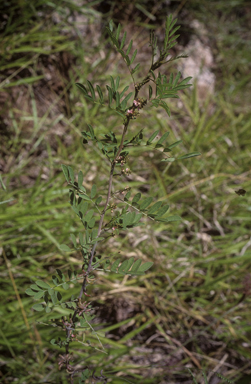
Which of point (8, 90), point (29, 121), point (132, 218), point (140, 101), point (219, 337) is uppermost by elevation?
point (140, 101)

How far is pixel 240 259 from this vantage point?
1.39 metres

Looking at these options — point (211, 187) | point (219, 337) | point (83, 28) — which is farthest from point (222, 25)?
point (219, 337)

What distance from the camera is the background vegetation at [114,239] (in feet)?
3.75

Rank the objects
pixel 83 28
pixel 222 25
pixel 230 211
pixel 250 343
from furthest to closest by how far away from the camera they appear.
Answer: pixel 222 25 → pixel 83 28 → pixel 230 211 → pixel 250 343

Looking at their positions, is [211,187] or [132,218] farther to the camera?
[211,187]

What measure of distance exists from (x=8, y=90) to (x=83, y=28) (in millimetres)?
735

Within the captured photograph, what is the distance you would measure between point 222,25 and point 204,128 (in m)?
1.18

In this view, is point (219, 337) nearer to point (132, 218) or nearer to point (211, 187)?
point (211, 187)

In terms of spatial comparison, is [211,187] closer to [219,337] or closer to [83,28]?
[219,337]

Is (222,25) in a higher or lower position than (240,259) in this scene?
higher

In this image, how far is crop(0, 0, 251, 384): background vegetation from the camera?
45.0 inches

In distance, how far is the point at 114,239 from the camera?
4.59 feet

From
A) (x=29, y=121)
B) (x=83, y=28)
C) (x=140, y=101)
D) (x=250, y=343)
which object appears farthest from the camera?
(x=83, y=28)

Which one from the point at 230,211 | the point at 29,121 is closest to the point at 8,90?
the point at 29,121
